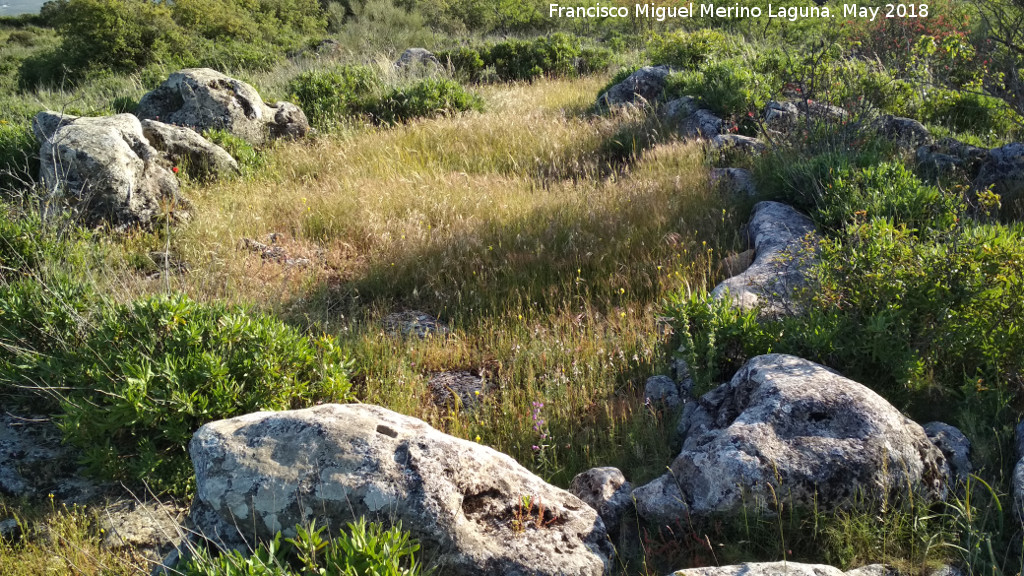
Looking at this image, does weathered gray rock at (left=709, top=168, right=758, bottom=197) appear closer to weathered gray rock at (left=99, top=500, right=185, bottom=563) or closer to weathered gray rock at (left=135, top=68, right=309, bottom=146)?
weathered gray rock at (left=99, top=500, right=185, bottom=563)

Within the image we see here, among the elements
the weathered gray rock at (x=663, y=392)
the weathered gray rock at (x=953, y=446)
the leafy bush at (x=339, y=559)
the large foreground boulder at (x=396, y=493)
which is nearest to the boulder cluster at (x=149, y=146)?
the large foreground boulder at (x=396, y=493)

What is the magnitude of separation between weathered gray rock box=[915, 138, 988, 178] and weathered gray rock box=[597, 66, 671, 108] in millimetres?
5355

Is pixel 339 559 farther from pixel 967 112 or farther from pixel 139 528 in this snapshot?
→ pixel 967 112

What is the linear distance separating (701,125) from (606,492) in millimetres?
7450

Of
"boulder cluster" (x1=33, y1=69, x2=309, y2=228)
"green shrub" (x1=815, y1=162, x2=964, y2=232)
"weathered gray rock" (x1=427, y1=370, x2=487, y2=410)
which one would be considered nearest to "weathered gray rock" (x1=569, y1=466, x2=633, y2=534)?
"weathered gray rock" (x1=427, y1=370, x2=487, y2=410)

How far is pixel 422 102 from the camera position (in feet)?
38.3

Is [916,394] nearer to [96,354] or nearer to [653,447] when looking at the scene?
[653,447]

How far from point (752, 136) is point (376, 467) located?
8178 millimetres

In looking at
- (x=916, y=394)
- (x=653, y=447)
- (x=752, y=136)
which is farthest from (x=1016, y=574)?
(x=752, y=136)

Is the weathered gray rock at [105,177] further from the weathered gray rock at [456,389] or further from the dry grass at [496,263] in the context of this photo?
the weathered gray rock at [456,389]

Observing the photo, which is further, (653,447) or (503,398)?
(503,398)

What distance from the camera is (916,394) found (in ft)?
12.2

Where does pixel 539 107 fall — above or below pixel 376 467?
above

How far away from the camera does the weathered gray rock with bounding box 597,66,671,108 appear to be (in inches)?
460
